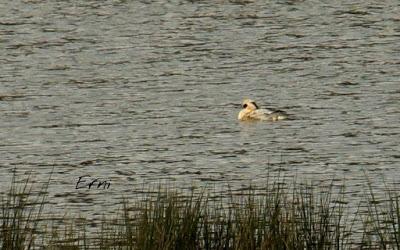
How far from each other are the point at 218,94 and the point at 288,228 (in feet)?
53.1

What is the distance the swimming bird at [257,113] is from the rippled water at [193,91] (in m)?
0.17

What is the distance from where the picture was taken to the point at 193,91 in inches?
1138

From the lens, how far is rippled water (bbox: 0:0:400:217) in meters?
21.4

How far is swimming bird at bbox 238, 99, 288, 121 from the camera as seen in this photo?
25906 millimetres

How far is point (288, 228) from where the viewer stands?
1284 cm

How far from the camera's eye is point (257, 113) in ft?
85.5

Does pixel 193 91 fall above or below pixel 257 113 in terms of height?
above

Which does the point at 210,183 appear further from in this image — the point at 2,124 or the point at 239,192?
the point at 2,124

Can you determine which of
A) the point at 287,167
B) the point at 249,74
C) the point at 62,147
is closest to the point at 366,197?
the point at 287,167

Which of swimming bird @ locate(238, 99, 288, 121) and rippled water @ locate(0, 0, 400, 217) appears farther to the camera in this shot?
swimming bird @ locate(238, 99, 288, 121)

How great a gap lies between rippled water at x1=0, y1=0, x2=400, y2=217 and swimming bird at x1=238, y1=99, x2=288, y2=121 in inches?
6.9

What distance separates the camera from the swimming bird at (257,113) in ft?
85.0

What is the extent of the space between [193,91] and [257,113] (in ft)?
10.2

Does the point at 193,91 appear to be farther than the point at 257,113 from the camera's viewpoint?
Yes
